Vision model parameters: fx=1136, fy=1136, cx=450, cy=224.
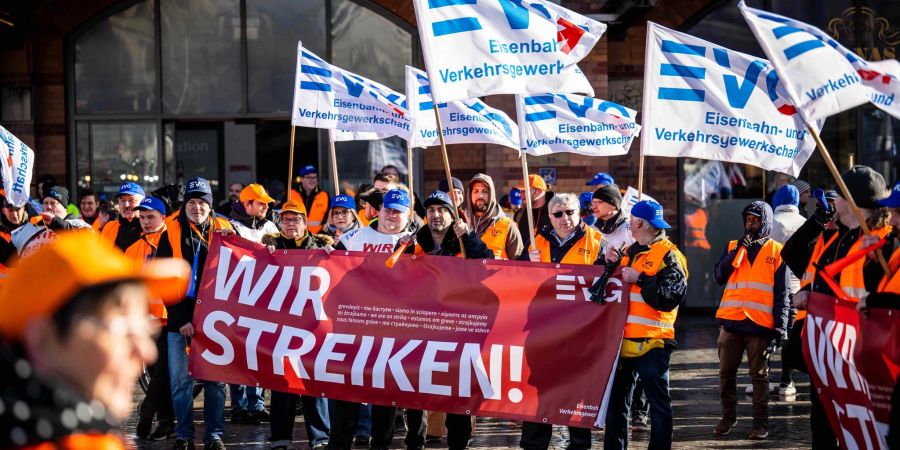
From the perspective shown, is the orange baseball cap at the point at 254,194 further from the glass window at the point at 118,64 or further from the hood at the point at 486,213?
the glass window at the point at 118,64

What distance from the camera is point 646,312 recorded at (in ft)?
22.5

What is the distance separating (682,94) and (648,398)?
210 cm

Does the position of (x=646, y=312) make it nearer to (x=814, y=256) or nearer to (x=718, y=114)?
(x=814, y=256)

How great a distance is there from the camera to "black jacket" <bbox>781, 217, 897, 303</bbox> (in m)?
5.86

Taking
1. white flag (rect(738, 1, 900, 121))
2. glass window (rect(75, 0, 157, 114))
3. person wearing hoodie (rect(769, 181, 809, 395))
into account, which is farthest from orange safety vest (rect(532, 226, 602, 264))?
glass window (rect(75, 0, 157, 114))

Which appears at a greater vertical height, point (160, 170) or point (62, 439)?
point (160, 170)

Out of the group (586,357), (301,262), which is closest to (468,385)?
(586,357)

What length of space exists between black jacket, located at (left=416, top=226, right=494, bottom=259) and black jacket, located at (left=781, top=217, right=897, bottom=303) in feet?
6.31

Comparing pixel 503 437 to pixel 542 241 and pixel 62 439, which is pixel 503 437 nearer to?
pixel 542 241

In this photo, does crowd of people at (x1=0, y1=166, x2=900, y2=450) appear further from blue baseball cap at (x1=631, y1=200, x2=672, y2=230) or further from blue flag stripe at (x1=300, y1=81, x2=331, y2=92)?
blue flag stripe at (x1=300, y1=81, x2=331, y2=92)

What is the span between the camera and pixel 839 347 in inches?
229

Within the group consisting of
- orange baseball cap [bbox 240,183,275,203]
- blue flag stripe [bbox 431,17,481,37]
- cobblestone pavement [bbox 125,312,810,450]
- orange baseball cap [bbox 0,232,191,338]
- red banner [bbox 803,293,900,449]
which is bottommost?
cobblestone pavement [bbox 125,312,810,450]

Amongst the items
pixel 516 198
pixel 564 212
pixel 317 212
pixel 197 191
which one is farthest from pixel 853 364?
pixel 317 212

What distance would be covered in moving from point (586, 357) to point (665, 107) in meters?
1.95
